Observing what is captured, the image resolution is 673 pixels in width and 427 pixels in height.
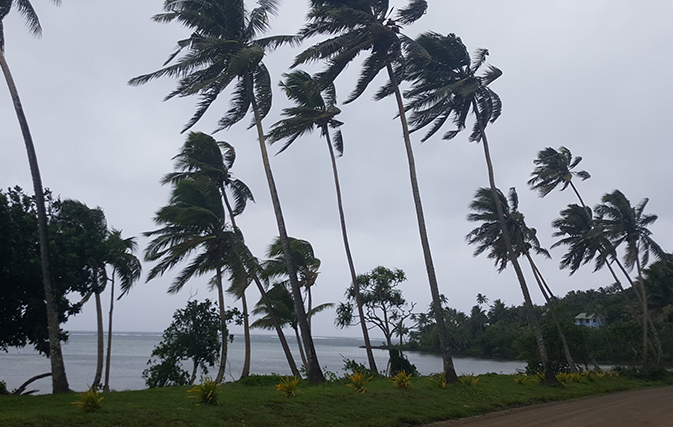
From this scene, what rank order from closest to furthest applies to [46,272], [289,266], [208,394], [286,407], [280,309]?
[208,394]
[286,407]
[46,272]
[289,266]
[280,309]

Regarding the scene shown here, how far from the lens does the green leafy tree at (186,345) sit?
17.0 metres

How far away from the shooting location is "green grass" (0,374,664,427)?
24.3ft

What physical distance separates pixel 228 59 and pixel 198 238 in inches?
274

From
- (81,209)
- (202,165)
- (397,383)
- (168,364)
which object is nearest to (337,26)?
(202,165)

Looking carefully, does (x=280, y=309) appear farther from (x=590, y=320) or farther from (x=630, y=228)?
(x=590, y=320)

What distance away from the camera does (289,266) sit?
13977mm

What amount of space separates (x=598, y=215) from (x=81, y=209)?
2970cm

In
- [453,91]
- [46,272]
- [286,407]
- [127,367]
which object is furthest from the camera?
[127,367]

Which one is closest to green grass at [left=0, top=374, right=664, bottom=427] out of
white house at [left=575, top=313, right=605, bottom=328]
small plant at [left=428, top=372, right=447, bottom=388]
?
small plant at [left=428, top=372, right=447, bottom=388]

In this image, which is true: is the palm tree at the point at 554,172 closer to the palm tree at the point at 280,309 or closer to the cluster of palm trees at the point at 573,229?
the cluster of palm trees at the point at 573,229

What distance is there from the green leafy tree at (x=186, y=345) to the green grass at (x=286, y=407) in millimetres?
5596

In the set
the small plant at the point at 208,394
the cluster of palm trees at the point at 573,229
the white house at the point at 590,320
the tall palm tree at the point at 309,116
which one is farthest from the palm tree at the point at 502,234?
the white house at the point at 590,320

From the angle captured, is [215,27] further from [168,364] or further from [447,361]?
[447,361]

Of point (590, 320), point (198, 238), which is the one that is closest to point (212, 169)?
point (198, 238)
